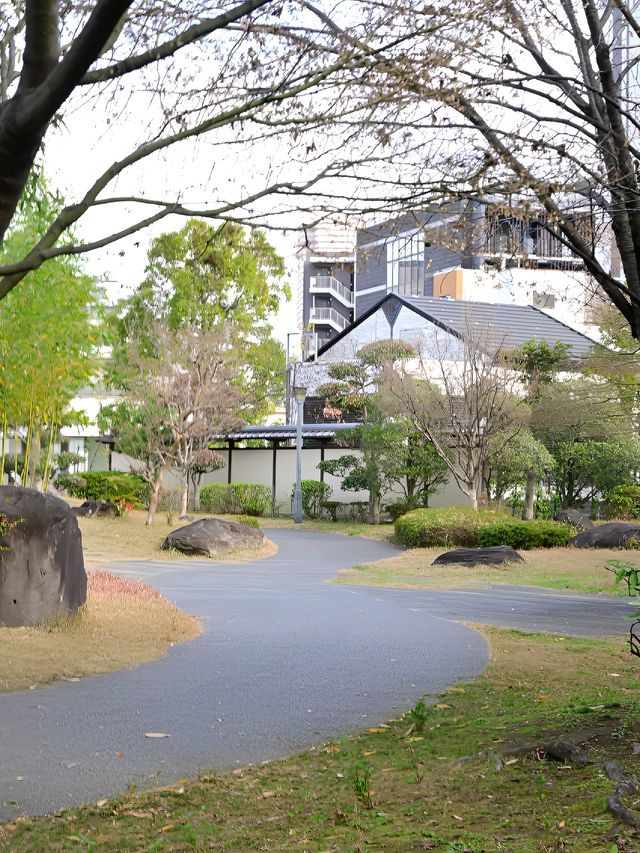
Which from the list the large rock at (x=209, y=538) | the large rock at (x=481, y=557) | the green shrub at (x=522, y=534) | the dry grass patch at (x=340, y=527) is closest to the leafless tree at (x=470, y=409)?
the dry grass patch at (x=340, y=527)

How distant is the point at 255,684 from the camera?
705 centimetres

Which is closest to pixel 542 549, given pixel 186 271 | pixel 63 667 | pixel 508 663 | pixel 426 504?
pixel 426 504

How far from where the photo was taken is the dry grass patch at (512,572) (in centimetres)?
1445

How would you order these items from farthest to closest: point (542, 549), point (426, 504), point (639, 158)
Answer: point (426, 504) < point (542, 549) < point (639, 158)

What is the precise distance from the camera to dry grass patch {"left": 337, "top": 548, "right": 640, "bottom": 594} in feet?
47.4

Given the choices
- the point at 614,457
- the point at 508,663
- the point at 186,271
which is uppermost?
the point at 186,271

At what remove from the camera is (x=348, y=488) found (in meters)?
29.2

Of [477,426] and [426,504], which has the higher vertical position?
[477,426]

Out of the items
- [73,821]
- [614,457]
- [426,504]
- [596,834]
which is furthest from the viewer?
[426,504]

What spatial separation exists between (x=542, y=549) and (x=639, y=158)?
14.1m

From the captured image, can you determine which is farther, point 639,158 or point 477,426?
point 477,426

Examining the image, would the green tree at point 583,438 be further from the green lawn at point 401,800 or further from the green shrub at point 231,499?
the green lawn at point 401,800

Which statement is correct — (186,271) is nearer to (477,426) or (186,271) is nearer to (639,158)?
(477,426)

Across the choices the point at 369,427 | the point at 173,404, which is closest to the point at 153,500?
the point at 173,404
